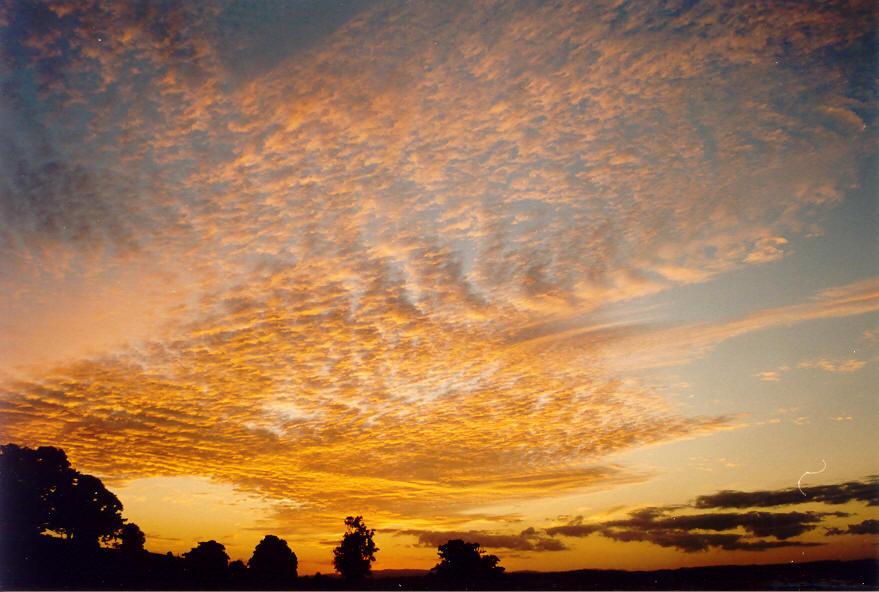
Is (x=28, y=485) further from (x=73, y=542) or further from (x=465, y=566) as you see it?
(x=465, y=566)

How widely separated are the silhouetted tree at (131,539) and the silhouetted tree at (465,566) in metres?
52.2

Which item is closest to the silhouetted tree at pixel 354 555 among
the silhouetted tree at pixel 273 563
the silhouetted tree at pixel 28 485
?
the silhouetted tree at pixel 273 563

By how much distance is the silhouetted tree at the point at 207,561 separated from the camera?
65.2m

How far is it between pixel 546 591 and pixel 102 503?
54608mm

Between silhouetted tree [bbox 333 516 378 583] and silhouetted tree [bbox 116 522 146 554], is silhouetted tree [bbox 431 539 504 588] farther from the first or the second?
silhouetted tree [bbox 116 522 146 554]

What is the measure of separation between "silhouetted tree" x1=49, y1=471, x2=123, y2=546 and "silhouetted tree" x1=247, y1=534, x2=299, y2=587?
23.8m

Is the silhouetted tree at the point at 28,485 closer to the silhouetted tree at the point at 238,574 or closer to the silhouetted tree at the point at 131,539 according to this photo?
the silhouetted tree at the point at 131,539

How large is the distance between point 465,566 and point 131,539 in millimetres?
Answer: 57752

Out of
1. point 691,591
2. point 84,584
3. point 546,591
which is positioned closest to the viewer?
point 691,591

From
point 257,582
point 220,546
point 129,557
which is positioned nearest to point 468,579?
point 257,582

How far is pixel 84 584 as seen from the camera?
52.0m

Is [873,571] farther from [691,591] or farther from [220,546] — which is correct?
[220,546]

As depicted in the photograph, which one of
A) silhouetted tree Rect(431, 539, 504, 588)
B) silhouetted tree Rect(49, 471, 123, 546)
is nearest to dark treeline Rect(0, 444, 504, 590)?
silhouetted tree Rect(49, 471, 123, 546)

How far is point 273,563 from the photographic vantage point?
3142 inches
